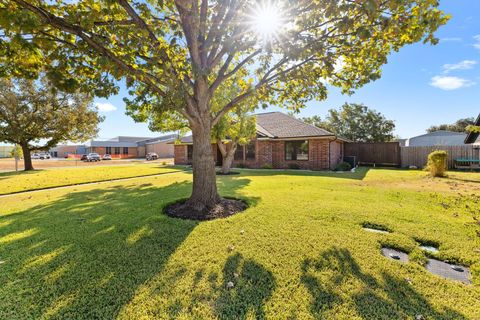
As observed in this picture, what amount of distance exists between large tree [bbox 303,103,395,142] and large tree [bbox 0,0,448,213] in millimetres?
28273

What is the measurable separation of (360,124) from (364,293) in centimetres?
3375

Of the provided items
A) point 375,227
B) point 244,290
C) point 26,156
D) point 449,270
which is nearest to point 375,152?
point 375,227

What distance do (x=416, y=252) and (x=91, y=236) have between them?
5.60m

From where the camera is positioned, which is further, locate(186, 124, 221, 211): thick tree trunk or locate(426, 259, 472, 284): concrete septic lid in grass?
locate(186, 124, 221, 211): thick tree trunk

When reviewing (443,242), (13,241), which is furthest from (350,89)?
(13,241)

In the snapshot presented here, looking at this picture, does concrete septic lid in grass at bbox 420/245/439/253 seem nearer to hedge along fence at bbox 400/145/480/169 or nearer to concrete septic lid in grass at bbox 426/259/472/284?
concrete septic lid in grass at bbox 426/259/472/284

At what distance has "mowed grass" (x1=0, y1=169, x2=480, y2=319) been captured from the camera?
224cm

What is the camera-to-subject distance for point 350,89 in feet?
22.4

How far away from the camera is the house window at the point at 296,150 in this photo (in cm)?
1678

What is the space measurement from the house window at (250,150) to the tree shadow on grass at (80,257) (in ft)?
43.1

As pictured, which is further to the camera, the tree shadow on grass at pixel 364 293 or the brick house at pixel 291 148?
the brick house at pixel 291 148

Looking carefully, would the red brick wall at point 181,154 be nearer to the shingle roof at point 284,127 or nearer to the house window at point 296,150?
the shingle roof at point 284,127

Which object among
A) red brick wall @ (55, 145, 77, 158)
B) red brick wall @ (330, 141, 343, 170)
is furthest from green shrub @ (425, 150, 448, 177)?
red brick wall @ (55, 145, 77, 158)

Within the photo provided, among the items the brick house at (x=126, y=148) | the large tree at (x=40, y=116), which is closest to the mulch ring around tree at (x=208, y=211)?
the large tree at (x=40, y=116)
